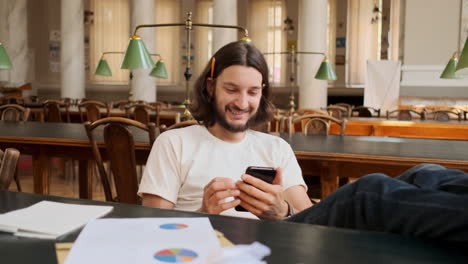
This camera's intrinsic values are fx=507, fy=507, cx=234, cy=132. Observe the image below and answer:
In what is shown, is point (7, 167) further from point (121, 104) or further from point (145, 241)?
point (121, 104)

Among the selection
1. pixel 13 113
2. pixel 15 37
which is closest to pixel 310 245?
pixel 13 113

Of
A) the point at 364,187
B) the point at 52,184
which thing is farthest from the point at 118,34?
the point at 364,187

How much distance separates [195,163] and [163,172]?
11 centimetres

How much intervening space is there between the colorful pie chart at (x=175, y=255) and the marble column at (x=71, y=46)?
526 inches

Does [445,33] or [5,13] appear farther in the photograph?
[5,13]

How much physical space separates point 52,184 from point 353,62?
403 inches

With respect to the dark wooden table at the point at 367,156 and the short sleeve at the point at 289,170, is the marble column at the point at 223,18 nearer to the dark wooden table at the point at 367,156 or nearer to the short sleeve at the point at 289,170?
the dark wooden table at the point at 367,156

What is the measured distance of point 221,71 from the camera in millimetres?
1809

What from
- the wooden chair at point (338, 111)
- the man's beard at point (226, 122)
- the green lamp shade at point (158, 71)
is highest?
the green lamp shade at point (158, 71)

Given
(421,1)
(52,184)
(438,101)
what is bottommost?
(52,184)

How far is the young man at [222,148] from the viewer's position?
1.71m

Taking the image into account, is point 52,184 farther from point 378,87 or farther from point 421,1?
point 421,1

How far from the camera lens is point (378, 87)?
1038cm

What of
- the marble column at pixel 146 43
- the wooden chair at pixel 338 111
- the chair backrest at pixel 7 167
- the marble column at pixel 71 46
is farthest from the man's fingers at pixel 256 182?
the marble column at pixel 71 46
